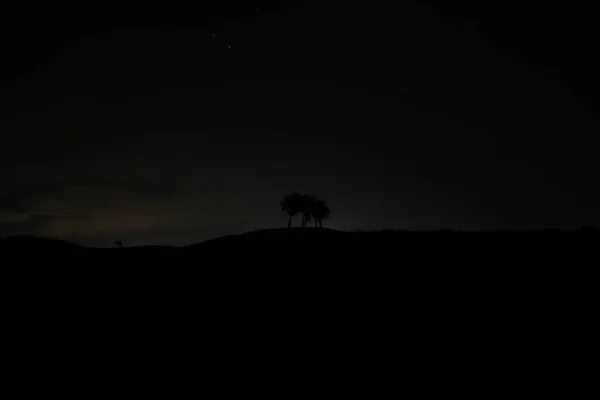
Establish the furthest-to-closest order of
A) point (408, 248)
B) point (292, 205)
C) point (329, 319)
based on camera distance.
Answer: point (292, 205) < point (408, 248) < point (329, 319)

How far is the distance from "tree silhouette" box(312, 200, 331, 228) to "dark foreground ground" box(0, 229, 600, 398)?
48.1 metres

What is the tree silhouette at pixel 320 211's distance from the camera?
2677 inches

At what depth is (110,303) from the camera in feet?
51.2

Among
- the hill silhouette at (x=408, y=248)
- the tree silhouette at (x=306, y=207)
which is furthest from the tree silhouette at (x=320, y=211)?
the hill silhouette at (x=408, y=248)

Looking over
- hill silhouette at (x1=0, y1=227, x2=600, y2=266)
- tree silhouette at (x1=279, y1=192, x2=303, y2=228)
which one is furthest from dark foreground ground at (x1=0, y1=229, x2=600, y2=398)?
tree silhouette at (x1=279, y1=192, x2=303, y2=228)

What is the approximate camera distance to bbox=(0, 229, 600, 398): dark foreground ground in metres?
10.6

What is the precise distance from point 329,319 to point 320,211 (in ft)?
180

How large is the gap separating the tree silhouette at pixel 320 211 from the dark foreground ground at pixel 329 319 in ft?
158

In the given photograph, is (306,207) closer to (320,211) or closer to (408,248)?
(320,211)

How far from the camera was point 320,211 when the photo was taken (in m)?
68.1

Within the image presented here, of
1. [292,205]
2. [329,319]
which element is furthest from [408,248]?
[292,205]

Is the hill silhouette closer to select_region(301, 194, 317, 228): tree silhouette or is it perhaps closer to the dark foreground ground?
the dark foreground ground

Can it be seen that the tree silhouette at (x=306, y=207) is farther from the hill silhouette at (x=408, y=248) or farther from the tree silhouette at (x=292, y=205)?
the hill silhouette at (x=408, y=248)

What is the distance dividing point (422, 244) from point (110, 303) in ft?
44.5
